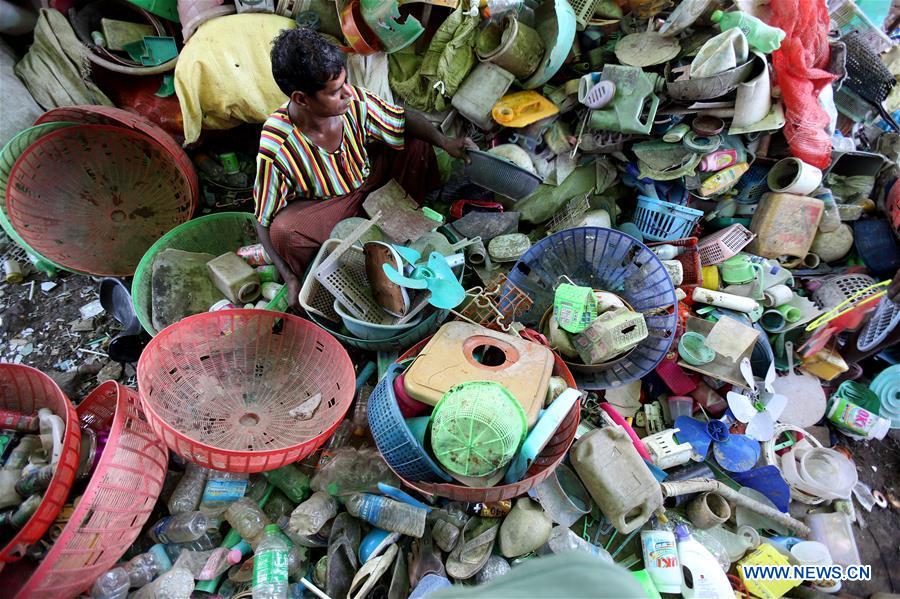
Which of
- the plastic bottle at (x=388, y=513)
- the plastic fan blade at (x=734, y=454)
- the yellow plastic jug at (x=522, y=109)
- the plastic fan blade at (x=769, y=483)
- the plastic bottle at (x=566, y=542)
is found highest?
the yellow plastic jug at (x=522, y=109)

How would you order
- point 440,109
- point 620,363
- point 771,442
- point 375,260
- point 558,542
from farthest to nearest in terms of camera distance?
point 440,109 → point 771,442 → point 620,363 → point 375,260 → point 558,542

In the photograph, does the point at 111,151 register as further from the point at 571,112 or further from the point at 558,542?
the point at 558,542

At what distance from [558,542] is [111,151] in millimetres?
2870

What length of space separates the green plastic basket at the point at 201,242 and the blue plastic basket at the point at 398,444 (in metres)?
0.75

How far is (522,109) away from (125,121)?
6.31ft

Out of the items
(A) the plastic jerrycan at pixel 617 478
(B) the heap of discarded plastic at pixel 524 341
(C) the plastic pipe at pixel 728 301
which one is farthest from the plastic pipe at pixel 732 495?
(C) the plastic pipe at pixel 728 301

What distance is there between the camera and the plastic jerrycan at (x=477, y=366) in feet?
5.64

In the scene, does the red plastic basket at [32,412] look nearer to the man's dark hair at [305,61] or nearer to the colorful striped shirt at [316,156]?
the colorful striped shirt at [316,156]

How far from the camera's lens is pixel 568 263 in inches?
90.0

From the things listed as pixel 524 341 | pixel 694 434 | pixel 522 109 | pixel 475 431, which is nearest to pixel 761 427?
pixel 694 434

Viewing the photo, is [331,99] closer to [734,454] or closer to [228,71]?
[228,71]

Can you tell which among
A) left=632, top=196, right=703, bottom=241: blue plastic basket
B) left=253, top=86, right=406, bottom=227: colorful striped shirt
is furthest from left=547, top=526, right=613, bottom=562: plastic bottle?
left=253, top=86, right=406, bottom=227: colorful striped shirt

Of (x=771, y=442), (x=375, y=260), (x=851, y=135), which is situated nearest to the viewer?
(x=375, y=260)

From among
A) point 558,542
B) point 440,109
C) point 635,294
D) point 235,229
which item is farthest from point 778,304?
point 235,229
